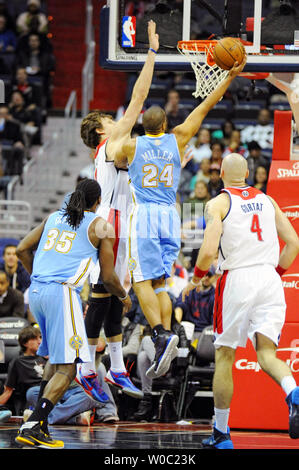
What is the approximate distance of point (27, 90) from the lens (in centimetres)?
1883

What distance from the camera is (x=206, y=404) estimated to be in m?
11.4

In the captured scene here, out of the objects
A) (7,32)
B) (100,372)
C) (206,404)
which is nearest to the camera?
(100,372)

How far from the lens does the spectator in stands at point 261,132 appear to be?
1619cm

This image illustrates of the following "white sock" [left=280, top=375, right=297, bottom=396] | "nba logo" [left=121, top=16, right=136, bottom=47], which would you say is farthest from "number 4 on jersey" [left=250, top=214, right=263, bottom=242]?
"nba logo" [left=121, top=16, right=136, bottom=47]

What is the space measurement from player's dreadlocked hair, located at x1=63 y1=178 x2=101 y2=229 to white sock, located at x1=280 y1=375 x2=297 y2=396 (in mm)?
2138

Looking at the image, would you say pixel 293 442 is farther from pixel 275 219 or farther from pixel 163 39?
pixel 163 39

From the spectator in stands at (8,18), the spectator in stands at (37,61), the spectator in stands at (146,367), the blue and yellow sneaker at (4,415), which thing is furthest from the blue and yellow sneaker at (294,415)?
the spectator in stands at (8,18)

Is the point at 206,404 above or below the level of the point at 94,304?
below

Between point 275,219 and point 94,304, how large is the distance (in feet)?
6.73

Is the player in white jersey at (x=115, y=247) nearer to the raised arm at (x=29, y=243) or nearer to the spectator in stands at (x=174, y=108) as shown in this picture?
the raised arm at (x=29, y=243)

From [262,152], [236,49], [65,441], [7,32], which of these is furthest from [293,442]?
[7,32]

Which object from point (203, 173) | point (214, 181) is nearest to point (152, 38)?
point (214, 181)

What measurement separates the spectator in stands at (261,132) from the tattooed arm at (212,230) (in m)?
8.64

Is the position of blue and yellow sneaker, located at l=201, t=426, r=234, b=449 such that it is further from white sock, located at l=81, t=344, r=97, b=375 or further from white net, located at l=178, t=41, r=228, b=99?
white net, located at l=178, t=41, r=228, b=99
